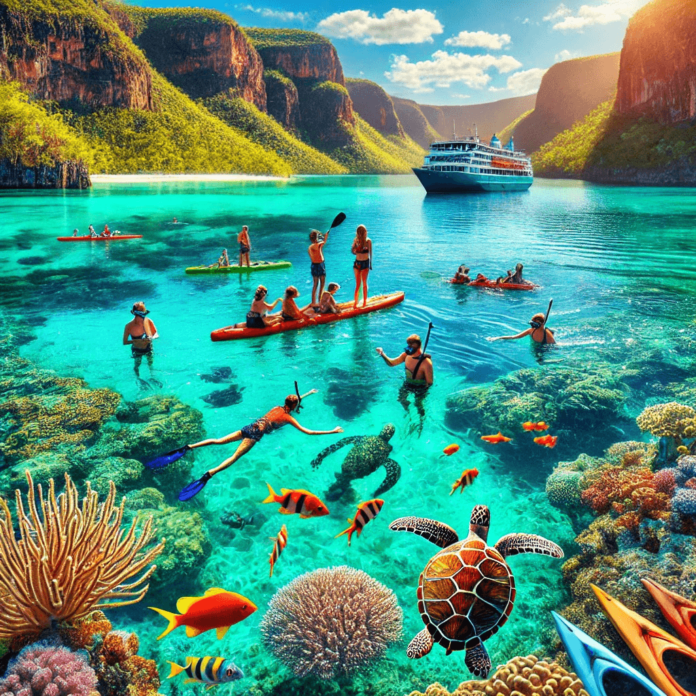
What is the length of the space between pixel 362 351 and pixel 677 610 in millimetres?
7597

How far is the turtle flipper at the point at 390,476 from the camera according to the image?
618cm

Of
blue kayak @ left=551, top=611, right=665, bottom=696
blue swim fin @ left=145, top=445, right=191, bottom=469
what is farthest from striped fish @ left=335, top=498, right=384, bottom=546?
blue swim fin @ left=145, top=445, right=191, bottom=469

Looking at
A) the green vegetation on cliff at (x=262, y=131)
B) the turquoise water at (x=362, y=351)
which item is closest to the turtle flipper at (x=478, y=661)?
the turquoise water at (x=362, y=351)

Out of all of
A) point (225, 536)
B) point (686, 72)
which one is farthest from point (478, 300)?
point (686, 72)

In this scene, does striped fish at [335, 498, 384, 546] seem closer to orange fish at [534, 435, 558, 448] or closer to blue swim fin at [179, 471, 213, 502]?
blue swim fin at [179, 471, 213, 502]

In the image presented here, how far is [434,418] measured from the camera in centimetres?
800

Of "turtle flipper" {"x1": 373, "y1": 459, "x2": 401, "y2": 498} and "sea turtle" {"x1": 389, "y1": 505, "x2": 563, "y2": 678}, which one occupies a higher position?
"sea turtle" {"x1": 389, "y1": 505, "x2": 563, "y2": 678}

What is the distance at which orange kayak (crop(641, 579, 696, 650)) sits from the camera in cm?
371

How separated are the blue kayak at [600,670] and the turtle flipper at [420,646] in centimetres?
115

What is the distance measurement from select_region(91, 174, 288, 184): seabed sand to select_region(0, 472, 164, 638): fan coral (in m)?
77.5

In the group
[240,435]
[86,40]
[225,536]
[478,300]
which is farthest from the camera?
[86,40]

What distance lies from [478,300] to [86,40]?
113886 mm

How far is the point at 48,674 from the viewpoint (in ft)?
9.91

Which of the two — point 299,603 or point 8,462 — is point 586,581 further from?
point 8,462
